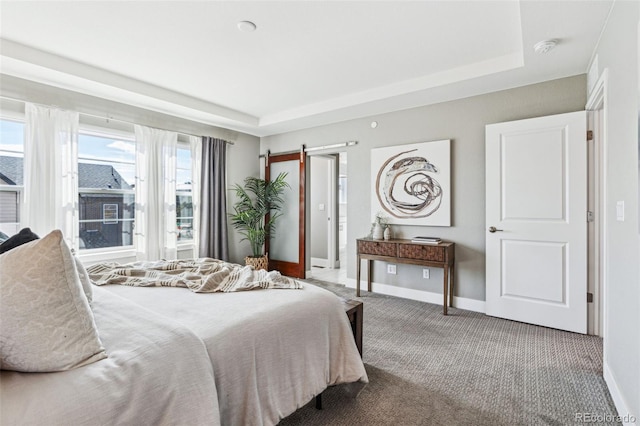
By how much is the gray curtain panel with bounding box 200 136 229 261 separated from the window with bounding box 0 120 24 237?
77.2 inches

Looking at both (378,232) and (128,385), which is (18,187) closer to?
(128,385)

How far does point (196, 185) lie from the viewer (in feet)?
15.3

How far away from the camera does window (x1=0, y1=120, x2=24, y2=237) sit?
10.2 ft

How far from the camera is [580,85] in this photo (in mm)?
2996

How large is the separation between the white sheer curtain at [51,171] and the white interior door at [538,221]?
4360 mm

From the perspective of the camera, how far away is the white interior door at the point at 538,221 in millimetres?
2893

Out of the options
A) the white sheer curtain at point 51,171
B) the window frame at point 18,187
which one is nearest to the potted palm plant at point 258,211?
the white sheer curtain at point 51,171

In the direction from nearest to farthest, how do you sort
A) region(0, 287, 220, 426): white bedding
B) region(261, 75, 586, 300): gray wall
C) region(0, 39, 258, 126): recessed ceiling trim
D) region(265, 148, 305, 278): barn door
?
1. region(0, 287, 220, 426): white bedding
2. region(0, 39, 258, 126): recessed ceiling trim
3. region(261, 75, 586, 300): gray wall
4. region(265, 148, 305, 278): barn door

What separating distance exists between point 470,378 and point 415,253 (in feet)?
5.22

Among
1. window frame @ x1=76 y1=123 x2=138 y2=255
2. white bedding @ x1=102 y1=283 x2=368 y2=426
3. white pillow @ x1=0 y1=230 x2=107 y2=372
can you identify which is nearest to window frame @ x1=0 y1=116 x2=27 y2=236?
window frame @ x1=76 y1=123 x2=138 y2=255

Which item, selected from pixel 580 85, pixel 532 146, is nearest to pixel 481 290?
pixel 532 146

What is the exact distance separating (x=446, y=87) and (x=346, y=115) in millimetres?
1381

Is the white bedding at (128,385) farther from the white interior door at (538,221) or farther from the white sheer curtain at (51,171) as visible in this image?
the white interior door at (538,221)

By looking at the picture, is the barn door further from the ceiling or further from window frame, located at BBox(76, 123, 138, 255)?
window frame, located at BBox(76, 123, 138, 255)
